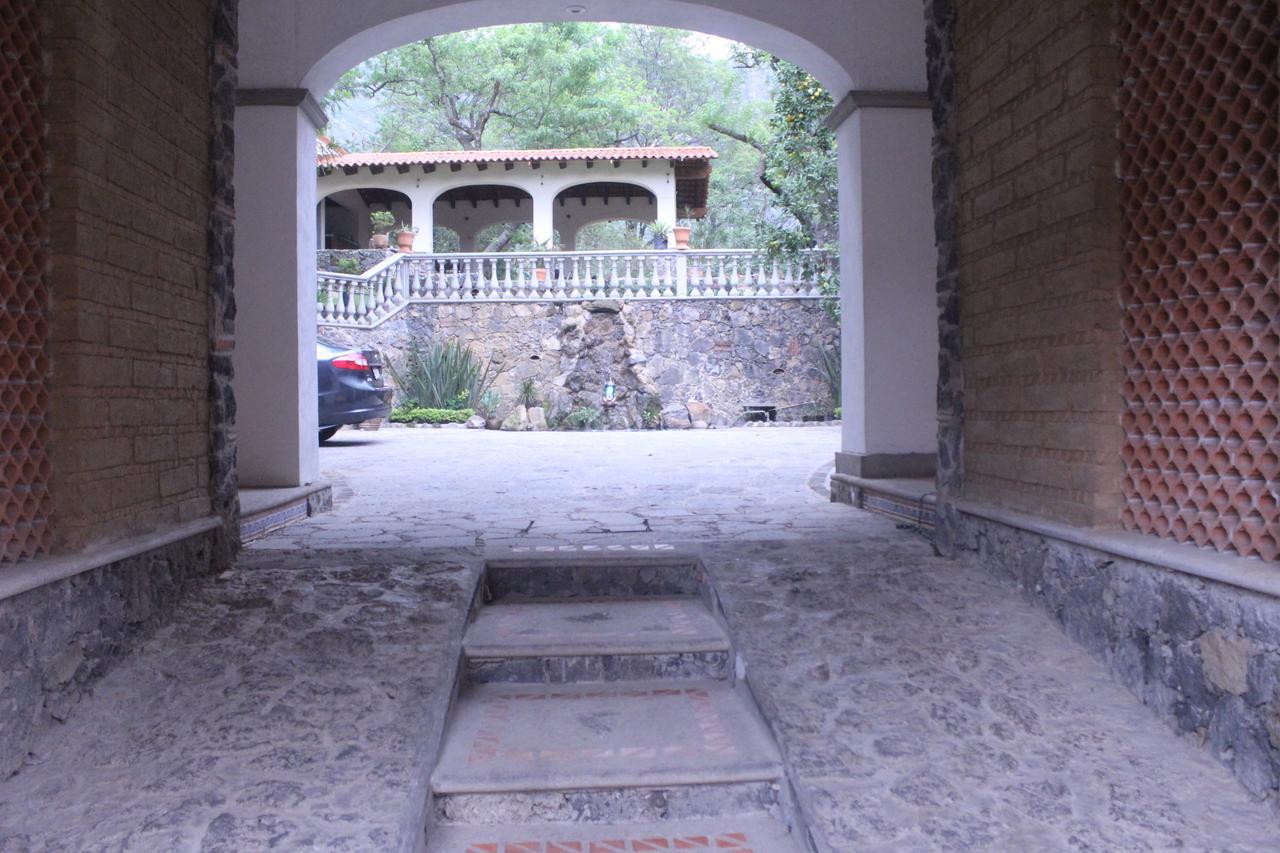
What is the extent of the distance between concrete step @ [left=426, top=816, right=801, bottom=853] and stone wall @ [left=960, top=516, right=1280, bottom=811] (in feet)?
3.74

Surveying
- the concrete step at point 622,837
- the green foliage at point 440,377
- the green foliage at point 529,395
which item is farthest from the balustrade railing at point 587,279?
the concrete step at point 622,837

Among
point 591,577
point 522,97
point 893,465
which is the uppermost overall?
point 522,97

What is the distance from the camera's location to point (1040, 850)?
2.10 meters

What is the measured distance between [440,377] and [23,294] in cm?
1070

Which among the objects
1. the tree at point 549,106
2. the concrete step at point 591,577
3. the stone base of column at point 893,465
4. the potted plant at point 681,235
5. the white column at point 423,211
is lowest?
the concrete step at point 591,577

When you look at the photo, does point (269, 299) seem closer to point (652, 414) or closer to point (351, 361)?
point (351, 361)

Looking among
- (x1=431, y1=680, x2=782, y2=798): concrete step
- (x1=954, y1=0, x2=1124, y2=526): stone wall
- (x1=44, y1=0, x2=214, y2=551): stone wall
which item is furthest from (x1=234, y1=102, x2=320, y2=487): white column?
(x1=954, y1=0, x2=1124, y2=526): stone wall

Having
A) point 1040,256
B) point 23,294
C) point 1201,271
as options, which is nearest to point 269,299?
point 23,294

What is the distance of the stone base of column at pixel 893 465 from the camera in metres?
5.38

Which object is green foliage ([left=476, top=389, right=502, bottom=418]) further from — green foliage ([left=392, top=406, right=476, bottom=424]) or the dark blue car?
the dark blue car

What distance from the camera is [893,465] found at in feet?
17.7

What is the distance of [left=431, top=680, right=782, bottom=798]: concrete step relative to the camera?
242 centimetres

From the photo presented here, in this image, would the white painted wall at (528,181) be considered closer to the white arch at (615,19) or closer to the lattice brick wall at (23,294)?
the white arch at (615,19)

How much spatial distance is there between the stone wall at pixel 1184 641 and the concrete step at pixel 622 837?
1.14 metres
